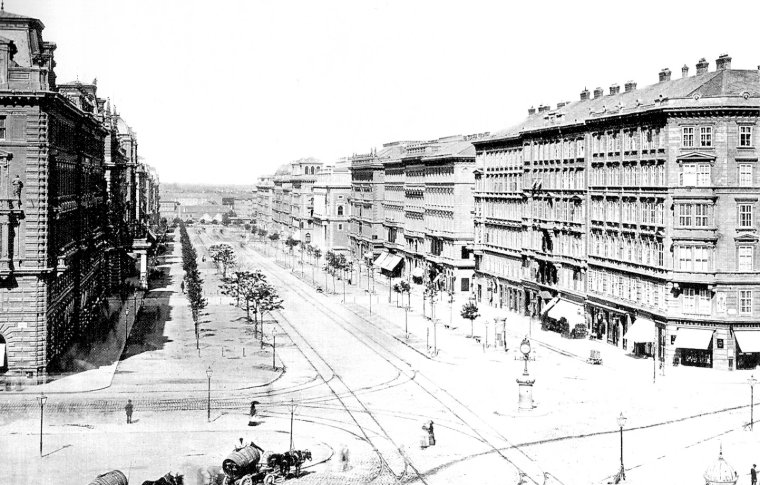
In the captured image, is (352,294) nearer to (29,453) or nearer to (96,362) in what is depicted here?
(96,362)

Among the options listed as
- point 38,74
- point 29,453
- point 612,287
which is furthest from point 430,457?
point 612,287

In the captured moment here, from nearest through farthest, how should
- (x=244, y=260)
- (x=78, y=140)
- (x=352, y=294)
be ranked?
(x=78, y=140) < (x=352, y=294) < (x=244, y=260)

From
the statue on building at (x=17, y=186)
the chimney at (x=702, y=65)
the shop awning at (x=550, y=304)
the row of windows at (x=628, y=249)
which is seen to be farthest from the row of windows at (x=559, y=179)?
the statue on building at (x=17, y=186)

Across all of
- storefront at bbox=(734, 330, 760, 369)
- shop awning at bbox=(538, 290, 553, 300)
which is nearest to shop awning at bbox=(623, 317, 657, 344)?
storefront at bbox=(734, 330, 760, 369)

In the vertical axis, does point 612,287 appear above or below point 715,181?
below

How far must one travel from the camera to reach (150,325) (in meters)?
89.3

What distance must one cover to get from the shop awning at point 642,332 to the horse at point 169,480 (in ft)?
138

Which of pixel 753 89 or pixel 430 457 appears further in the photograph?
pixel 753 89

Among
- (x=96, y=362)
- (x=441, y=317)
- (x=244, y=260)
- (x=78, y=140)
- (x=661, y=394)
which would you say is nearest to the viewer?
(x=661, y=394)

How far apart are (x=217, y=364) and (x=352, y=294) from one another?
5287 cm

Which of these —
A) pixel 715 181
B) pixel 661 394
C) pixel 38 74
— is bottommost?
pixel 661 394

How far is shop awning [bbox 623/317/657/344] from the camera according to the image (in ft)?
232

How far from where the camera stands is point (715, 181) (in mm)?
68562

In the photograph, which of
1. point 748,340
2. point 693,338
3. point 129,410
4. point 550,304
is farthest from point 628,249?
point 129,410
